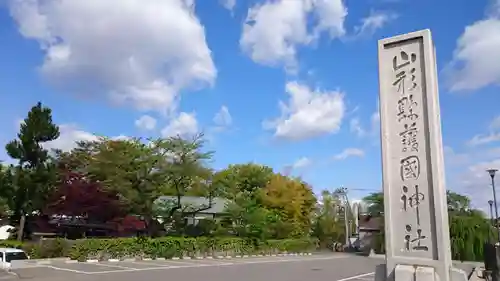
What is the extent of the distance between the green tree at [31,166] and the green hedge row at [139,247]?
2.15 meters

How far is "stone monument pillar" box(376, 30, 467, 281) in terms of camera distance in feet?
18.4

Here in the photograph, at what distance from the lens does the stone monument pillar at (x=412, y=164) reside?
5.62 meters

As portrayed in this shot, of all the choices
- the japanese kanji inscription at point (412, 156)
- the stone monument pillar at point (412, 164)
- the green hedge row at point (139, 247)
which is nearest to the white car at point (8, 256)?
the green hedge row at point (139, 247)

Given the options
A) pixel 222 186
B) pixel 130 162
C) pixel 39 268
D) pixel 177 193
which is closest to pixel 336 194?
pixel 222 186

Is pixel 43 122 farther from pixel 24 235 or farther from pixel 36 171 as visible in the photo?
pixel 24 235

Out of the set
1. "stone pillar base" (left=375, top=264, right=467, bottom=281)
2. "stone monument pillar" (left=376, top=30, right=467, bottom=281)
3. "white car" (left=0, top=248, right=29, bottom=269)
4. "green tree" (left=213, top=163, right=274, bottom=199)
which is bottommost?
"white car" (left=0, top=248, right=29, bottom=269)

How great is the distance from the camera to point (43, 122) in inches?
941

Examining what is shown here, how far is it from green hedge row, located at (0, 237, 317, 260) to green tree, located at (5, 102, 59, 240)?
7.06ft

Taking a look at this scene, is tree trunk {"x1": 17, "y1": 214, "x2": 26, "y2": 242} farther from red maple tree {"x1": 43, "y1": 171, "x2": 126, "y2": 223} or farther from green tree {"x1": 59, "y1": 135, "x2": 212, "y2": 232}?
green tree {"x1": 59, "y1": 135, "x2": 212, "y2": 232}

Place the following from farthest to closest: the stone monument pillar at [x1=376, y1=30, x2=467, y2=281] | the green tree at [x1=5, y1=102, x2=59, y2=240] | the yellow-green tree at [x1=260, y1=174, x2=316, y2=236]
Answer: the yellow-green tree at [x1=260, y1=174, x2=316, y2=236] < the green tree at [x1=5, y1=102, x2=59, y2=240] < the stone monument pillar at [x1=376, y1=30, x2=467, y2=281]

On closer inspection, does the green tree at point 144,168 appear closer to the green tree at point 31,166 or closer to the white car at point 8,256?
the green tree at point 31,166

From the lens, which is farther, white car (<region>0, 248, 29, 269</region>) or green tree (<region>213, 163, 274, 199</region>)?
green tree (<region>213, 163, 274, 199</region>)

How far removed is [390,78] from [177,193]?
862 inches

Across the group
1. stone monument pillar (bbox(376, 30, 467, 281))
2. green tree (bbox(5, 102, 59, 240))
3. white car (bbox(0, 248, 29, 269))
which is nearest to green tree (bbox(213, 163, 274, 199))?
green tree (bbox(5, 102, 59, 240))
